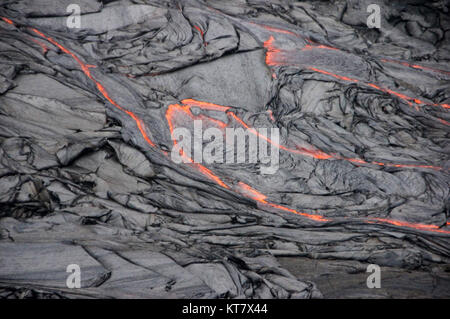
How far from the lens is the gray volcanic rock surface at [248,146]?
13.6ft

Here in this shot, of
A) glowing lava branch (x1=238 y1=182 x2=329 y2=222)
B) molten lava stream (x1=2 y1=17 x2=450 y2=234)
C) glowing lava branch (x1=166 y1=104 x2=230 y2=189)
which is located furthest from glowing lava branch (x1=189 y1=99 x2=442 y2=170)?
glowing lava branch (x1=238 y1=182 x2=329 y2=222)

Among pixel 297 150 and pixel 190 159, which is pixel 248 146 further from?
pixel 190 159

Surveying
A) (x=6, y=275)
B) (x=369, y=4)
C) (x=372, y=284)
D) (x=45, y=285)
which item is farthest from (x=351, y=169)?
(x=6, y=275)

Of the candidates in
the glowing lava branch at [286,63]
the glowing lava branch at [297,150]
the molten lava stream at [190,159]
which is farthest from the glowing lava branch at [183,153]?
the glowing lava branch at [286,63]

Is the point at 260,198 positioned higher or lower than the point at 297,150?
lower

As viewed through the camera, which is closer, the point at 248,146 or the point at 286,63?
the point at 248,146

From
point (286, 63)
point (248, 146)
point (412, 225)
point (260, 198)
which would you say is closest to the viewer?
point (412, 225)

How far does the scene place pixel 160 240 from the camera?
4.35 metres

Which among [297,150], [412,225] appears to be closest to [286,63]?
[297,150]

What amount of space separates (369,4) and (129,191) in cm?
411

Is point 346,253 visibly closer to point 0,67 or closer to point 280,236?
point 280,236

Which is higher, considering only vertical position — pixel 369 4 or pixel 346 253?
pixel 369 4

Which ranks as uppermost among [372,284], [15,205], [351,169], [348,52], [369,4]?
[369,4]

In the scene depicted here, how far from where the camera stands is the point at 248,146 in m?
4.96
